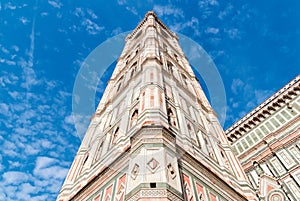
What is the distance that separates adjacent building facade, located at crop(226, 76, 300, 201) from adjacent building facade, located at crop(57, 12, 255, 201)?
9.86ft

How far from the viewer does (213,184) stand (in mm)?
6062

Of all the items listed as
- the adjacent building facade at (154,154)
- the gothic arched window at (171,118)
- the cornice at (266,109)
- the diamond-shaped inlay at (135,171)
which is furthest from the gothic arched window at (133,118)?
the cornice at (266,109)

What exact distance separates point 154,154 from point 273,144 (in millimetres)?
9487

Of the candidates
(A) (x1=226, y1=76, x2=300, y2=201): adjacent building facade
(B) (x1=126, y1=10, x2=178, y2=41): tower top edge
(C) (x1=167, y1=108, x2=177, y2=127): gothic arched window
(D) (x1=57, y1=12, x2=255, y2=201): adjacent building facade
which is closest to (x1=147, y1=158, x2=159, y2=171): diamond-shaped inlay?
(D) (x1=57, y1=12, x2=255, y2=201): adjacent building facade

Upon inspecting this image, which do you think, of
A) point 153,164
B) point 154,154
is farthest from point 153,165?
point 154,154

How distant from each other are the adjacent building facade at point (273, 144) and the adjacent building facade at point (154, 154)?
3.01 m

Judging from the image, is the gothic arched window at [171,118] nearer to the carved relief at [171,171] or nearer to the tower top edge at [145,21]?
the carved relief at [171,171]

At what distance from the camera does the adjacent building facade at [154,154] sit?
4.72 m

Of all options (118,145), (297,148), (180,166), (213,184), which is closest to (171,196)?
(180,166)

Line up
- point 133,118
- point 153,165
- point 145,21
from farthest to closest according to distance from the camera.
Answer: point 145,21, point 133,118, point 153,165

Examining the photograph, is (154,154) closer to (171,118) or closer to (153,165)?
(153,165)

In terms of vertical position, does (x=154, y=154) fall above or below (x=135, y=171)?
above

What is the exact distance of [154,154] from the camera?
5.03 m

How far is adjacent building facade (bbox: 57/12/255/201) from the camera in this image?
472 centimetres
